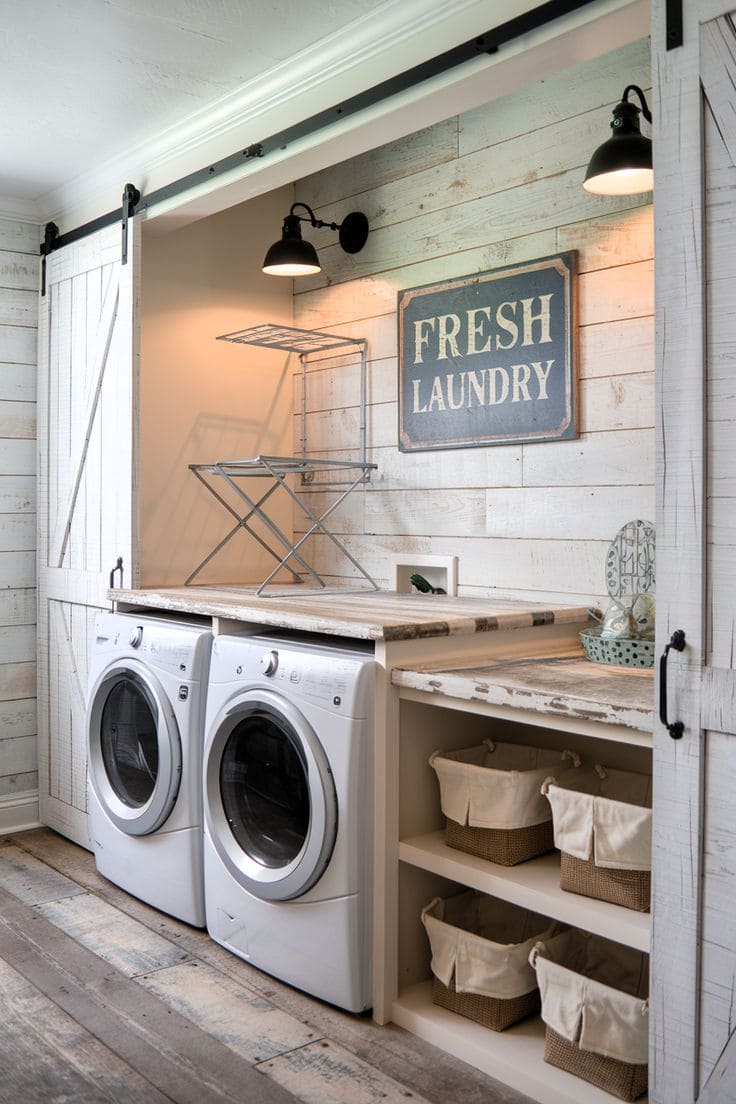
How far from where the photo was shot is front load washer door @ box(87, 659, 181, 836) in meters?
2.82

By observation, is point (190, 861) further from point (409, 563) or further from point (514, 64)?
point (514, 64)

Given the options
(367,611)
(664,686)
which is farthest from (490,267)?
(664,686)

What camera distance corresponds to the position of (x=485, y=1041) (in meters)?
2.12

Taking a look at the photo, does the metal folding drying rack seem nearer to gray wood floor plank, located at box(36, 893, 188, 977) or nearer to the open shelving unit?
the open shelving unit

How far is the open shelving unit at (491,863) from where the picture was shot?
1.87 meters

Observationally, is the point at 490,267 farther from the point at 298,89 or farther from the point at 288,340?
the point at 288,340

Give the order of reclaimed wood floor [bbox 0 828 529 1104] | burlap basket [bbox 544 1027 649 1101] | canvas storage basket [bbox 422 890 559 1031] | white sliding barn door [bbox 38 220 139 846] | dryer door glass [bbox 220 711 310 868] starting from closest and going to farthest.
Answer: burlap basket [bbox 544 1027 649 1101] → reclaimed wood floor [bbox 0 828 529 1104] → canvas storage basket [bbox 422 890 559 1031] → dryer door glass [bbox 220 711 310 868] → white sliding barn door [bbox 38 220 139 846]

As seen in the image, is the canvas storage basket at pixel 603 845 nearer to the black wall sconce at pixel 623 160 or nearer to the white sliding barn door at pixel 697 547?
the white sliding barn door at pixel 697 547

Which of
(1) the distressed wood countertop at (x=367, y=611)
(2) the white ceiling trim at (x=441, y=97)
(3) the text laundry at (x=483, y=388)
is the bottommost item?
(1) the distressed wood countertop at (x=367, y=611)

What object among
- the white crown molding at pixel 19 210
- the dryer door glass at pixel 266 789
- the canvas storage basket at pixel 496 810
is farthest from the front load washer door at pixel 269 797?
the white crown molding at pixel 19 210

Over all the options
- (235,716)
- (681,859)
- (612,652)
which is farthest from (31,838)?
(681,859)

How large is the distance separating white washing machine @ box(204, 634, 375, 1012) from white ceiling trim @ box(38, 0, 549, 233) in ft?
4.57

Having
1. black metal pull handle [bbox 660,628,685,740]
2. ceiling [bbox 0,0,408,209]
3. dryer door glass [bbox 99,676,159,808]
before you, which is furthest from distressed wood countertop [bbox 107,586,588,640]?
ceiling [bbox 0,0,408,209]

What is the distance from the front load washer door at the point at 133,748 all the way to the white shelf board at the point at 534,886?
2.79 ft
